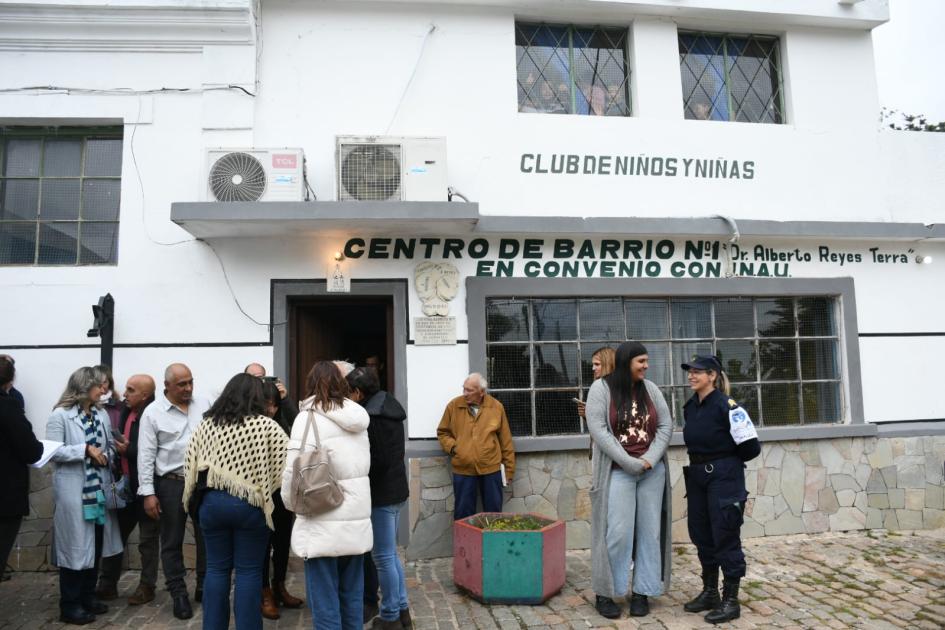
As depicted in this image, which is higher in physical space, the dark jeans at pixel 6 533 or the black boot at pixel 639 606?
the dark jeans at pixel 6 533

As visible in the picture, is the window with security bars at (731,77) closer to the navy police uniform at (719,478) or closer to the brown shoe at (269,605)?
the navy police uniform at (719,478)

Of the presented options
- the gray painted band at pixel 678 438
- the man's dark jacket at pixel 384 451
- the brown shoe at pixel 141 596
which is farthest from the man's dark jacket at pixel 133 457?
the gray painted band at pixel 678 438

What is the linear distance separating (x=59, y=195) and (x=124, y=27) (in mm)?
1607

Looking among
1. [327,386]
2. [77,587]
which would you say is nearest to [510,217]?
[327,386]

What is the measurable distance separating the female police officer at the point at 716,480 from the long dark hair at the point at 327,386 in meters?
2.34

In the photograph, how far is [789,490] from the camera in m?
6.23

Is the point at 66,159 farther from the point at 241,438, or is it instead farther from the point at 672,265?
the point at 672,265

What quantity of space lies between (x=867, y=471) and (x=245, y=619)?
5.90 m

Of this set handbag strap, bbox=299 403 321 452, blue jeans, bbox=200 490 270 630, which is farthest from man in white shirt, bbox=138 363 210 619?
handbag strap, bbox=299 403 321 452

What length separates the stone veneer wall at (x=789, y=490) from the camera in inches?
222

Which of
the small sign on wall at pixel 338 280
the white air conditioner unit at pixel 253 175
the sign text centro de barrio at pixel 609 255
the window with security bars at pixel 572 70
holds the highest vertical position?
the window with security bars at pixel 572 70

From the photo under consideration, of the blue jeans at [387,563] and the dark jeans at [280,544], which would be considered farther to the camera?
the dark jeans at [280,544]

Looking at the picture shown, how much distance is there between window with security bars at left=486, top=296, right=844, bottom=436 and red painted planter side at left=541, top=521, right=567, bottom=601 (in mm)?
1376

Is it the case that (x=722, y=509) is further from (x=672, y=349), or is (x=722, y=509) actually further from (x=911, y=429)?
(x=911, y=429)
